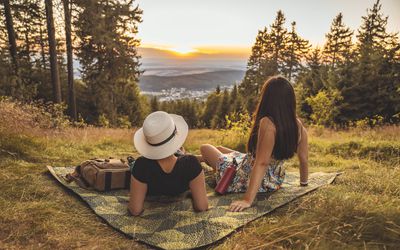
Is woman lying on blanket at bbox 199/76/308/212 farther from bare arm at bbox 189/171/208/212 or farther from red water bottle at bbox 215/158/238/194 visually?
red water bottle at bbox 215/158/238/194

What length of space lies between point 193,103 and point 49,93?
180ft

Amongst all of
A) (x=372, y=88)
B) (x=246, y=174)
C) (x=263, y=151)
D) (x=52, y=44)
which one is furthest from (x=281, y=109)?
(x=372, y=88)

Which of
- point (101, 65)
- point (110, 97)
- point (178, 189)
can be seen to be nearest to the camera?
point (178, 189)

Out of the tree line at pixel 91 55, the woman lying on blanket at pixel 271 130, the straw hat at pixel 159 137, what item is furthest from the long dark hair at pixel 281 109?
the tree line at pixel 91 55

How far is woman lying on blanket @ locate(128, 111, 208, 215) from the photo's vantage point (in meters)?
3.50

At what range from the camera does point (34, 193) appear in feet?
14.3

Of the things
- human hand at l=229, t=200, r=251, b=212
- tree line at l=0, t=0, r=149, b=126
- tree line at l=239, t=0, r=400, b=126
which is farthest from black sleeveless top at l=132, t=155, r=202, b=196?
tree line at l=0, t=0, r=149, b=126

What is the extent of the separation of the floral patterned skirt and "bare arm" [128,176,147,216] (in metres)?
1.28

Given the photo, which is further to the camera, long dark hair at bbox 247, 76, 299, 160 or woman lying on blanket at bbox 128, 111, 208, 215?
long dark hair at bbox 247, 76, 299, 160

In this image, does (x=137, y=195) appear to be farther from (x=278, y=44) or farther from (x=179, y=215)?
(x=278, y=44)

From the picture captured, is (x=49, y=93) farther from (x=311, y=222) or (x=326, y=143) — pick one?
(x=311, y=222)

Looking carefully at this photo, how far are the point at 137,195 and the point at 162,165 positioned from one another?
0.43 meters

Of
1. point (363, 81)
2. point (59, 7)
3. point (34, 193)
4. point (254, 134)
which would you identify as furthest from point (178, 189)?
point (363, 81)

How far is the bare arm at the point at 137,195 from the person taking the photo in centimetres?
363
